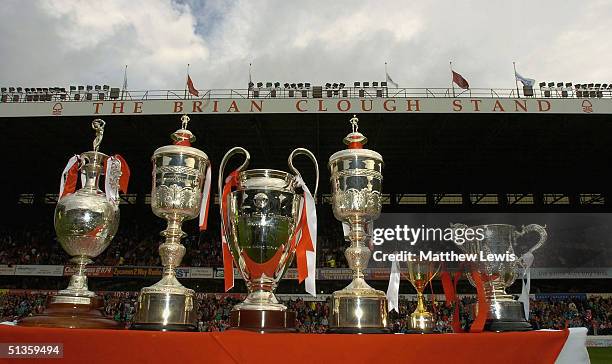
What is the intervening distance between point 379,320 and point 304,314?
15541 millimetres

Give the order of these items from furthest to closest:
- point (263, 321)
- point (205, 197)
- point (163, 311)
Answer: point (205, 197) < point (163, 311) < point (263, 321)

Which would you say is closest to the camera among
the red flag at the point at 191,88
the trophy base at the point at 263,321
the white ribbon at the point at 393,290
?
the trophy base at the point at 263,321

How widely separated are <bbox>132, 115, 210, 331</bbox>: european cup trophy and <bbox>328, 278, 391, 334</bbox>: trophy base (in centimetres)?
57

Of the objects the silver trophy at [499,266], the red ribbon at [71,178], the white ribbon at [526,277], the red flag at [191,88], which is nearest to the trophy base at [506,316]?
the silver trophy at [499,266]

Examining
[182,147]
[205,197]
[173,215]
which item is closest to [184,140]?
[182,147]

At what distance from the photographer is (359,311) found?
186 centimetres

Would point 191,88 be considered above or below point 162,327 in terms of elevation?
above

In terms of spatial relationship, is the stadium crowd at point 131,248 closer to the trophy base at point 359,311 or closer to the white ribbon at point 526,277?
the white ribbon at point 526,277

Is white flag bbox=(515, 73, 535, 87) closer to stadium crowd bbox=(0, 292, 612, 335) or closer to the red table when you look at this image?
stadium crowd bbox=(0, 292, 612, 335)

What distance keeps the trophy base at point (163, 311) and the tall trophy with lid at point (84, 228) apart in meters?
0.12

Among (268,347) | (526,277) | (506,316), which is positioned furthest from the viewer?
(526,277)

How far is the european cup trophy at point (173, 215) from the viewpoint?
1.89 metres

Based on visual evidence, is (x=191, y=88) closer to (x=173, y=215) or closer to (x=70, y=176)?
(x=70, y=176)

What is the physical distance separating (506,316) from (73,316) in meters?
1.70
